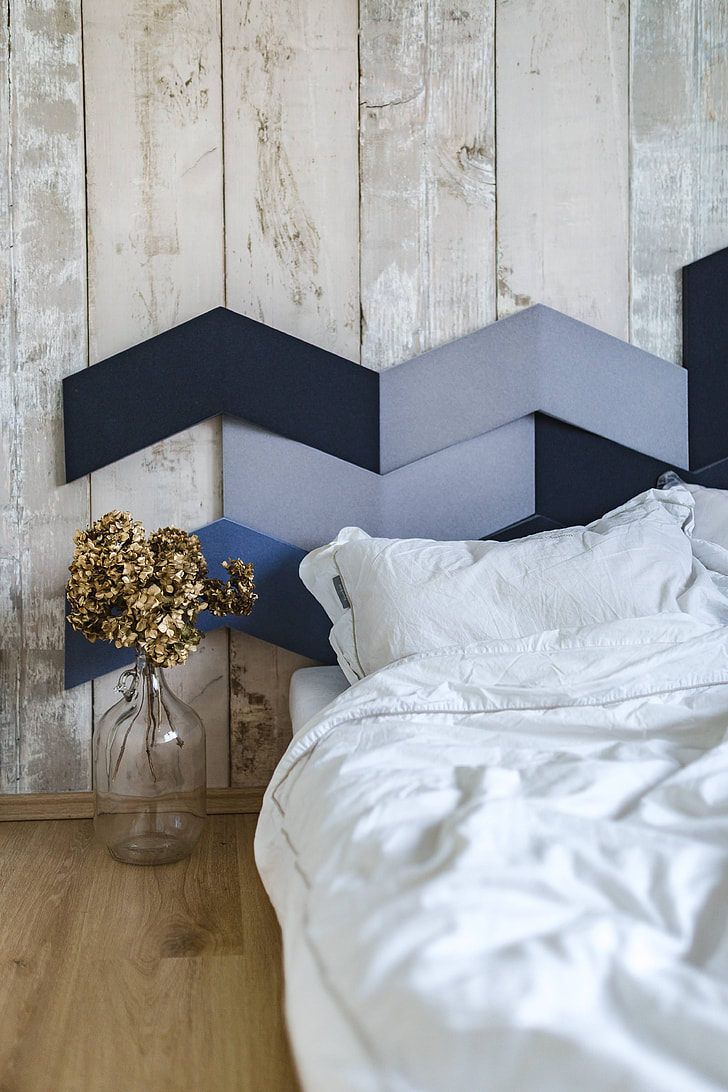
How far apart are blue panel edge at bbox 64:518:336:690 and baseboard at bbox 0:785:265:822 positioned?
256 millimetres

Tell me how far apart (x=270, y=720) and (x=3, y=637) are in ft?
2.02

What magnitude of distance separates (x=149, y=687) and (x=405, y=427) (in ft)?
2.53

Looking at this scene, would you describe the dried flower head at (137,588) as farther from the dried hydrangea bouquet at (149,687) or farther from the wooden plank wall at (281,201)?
the wooden plank wall at (281,201)

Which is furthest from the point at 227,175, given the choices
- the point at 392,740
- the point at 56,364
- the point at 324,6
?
the point at 392,740

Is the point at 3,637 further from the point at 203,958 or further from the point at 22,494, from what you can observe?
the point at 203,958

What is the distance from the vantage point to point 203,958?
49.8 inches

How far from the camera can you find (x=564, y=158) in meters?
1.82

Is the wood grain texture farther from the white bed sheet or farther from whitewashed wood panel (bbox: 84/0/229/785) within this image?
whitewashed wood panel (bbox: 84/0/229/785)

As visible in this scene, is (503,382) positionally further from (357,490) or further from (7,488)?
(7,488)

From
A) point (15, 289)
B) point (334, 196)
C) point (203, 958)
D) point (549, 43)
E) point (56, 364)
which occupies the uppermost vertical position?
point (549, 43)

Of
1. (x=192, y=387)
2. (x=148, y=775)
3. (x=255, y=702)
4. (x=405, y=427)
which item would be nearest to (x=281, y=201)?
(x=192, y=387)

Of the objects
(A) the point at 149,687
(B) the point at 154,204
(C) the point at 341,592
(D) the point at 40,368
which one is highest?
(B) the point at 154,204

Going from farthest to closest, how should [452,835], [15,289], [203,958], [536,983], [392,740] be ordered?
[15,289] → [203,958] → [392,740] → [452,835] → [536,983]

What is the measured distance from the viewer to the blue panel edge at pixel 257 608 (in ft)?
5.76
